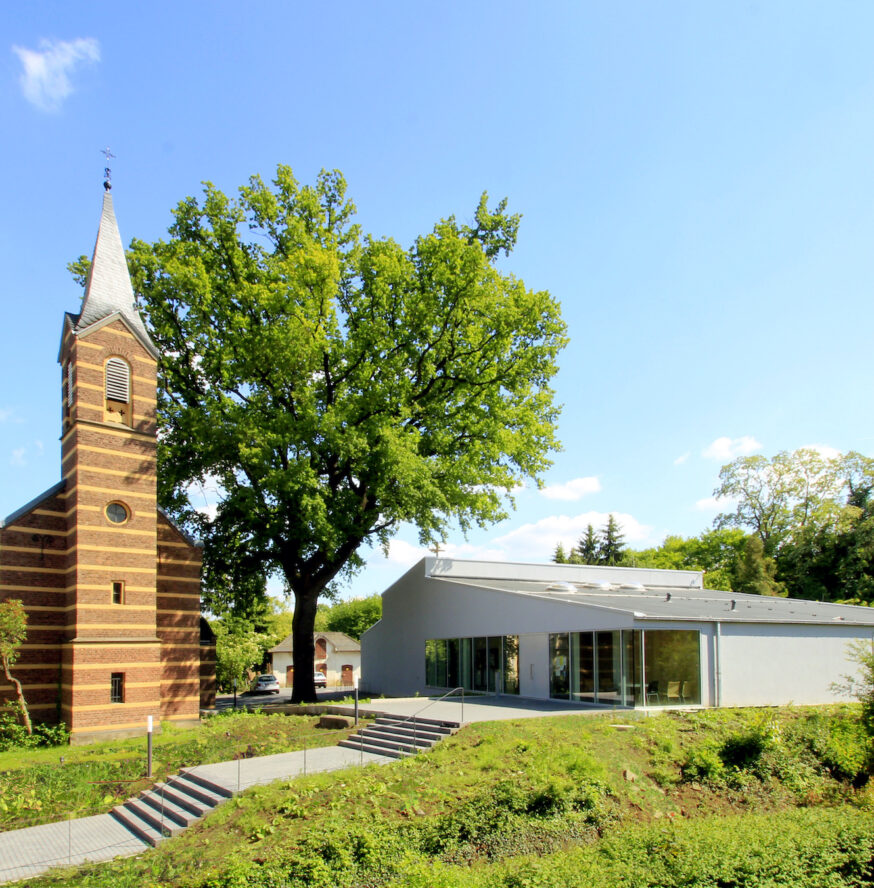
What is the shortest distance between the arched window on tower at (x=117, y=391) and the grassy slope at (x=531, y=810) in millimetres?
15310

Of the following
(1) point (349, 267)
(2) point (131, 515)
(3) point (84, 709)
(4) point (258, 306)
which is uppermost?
(1) point (349, 267)

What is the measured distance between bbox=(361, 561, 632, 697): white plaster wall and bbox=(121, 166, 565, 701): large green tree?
375 centimetres

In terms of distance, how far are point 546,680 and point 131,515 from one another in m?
15.5

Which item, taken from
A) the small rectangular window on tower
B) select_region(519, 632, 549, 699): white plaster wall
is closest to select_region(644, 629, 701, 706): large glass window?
select_region(519, 632, 549, 699): white plaster wall

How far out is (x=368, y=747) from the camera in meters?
20.9

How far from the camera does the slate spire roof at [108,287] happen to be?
87.5 feet

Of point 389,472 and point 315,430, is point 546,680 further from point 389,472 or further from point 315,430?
point 315,430

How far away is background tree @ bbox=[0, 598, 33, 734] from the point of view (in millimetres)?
22359

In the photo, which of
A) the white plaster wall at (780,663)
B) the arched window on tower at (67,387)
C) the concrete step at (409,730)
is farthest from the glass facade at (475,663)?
the arched window on tower at (67,387)

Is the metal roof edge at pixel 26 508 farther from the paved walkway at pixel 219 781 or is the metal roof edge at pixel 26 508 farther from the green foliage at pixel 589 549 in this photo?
the green foliage at pixel 589 549

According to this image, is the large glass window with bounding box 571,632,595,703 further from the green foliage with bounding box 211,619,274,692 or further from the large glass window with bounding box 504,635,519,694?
the green foliage with bounding box 211,619,274,692

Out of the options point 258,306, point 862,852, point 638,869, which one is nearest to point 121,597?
point 258,306

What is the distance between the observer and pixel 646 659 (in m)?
23.2

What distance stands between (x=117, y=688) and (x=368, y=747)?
30.6ft
